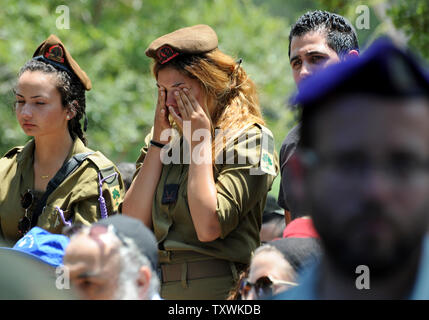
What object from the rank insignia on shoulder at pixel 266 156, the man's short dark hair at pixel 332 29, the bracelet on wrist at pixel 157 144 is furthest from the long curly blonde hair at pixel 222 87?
the man's short dark hair at pixel 332 29

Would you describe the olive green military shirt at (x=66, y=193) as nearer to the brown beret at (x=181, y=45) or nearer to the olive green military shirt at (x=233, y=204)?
the olive green military shirt at (x=233, y=204)

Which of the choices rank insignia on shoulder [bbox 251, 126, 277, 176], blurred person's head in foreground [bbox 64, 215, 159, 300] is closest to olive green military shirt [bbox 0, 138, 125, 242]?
rank insignia on shoulder [bbox 251, 126, 277, 176]

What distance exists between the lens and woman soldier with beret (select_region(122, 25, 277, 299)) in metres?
3.16

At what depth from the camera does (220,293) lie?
124 inches

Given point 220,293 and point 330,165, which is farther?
point 220,293

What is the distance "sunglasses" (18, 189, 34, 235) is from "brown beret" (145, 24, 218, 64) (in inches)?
42.4

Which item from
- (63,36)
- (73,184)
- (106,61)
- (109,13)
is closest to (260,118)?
(73,184)

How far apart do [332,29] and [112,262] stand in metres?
2.05

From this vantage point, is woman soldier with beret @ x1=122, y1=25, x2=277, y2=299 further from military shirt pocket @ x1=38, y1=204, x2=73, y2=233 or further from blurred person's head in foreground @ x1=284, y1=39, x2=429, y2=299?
blurred person's head in foreground @ x1=284, y1=39, x2=429, y2=299

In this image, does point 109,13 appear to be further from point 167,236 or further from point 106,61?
point 167,236

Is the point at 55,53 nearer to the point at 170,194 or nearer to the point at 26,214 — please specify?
the point at 26,214

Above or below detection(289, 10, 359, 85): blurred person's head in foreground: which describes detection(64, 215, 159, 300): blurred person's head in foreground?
below

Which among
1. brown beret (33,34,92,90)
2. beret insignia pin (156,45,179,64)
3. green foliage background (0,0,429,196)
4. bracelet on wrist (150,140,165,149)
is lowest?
bracelet on wrist (150,140,165,149)
